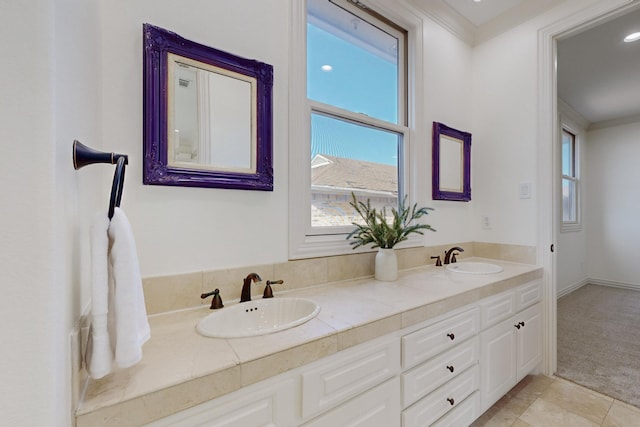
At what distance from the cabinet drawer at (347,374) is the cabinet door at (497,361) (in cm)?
76

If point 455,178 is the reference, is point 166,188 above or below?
below

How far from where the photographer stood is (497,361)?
1647 millimetres

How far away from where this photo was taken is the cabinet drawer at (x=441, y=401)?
1199 mm

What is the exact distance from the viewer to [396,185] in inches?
80.5

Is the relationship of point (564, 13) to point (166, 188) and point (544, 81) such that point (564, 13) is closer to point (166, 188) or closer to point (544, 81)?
point (544, 81)

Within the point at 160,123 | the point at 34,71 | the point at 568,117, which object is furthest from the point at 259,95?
the point at 568,117

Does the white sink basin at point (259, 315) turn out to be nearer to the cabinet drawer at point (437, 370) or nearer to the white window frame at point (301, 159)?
the white window frame at point (301, 159)

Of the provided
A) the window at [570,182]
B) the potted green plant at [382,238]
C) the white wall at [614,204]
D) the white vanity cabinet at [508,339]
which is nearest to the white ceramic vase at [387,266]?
the potted green plant at [382,238]

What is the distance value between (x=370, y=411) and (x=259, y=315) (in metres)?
0.57

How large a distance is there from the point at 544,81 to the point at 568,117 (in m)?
2.76

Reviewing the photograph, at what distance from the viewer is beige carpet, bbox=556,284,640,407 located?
1.94 meters

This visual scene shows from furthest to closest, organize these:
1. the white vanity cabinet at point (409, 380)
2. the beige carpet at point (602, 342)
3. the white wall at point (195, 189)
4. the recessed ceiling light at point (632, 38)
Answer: the recessed ceiling light at point (632, 38) → the beige carpet at point (602, 342) → the white wall at point (195, 189) → the white vanity cabinet at point (409, 380)

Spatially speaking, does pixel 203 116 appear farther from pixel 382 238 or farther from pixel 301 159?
pixel 382 238

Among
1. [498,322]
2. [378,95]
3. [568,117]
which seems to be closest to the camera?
[498,322]
